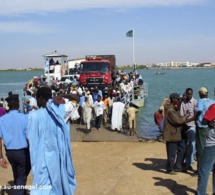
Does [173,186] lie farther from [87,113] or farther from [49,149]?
[87,113]

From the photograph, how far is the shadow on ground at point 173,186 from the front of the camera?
19.1 feet

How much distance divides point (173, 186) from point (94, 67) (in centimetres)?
1632

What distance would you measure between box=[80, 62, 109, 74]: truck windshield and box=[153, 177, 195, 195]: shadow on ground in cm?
1557

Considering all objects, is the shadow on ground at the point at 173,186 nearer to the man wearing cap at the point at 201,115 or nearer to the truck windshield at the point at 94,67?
the man wearing cap at the point at 201,115

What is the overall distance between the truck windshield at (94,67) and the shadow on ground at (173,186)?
15.6 metres

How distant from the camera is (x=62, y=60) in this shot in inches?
1276

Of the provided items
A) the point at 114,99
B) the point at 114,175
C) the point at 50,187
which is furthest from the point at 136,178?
the point at 114,99

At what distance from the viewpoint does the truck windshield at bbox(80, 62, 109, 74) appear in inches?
854

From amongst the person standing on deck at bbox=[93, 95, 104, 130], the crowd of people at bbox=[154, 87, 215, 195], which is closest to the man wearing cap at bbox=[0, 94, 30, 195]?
the crowd of people at bbox=[154, 87, 215, 195]

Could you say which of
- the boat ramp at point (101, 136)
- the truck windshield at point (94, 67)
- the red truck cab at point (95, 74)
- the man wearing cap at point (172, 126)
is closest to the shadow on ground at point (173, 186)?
the man wearing cap at point (172, 126)

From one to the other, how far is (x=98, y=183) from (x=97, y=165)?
135 cm

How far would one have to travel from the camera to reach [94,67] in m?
21.9

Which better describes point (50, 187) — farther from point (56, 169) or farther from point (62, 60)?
point (62, 60)

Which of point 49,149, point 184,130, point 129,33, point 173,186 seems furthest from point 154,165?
point 129,33
